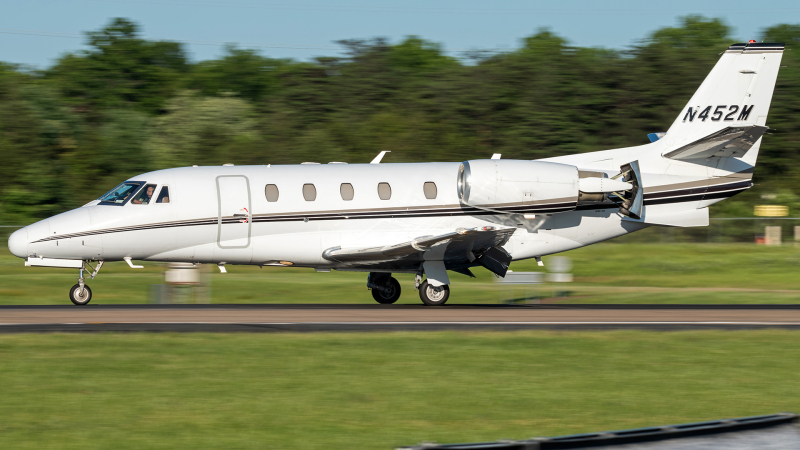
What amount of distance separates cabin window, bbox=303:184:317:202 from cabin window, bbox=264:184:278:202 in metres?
0.62

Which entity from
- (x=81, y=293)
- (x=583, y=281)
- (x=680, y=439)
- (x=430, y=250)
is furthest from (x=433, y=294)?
(x=680, y=439)

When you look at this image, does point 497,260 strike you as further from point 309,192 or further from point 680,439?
point 680,439

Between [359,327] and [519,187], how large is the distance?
5.68 metres

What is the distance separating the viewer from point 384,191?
19031 mm

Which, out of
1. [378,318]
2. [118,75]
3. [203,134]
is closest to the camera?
[378,318]

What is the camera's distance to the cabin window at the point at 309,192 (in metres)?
18.9

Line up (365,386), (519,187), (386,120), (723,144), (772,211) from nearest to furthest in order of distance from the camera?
→ (365,386)
(519,187)
(723,144)
(772,211)
(386,120)

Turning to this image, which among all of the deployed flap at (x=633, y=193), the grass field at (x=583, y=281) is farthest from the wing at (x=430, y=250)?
the grass field at (x=583, y=281)

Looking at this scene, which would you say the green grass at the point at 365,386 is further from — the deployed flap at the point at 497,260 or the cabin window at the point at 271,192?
the cabin window at the point at 271,192

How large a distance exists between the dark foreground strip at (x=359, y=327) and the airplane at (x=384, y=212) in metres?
3.43

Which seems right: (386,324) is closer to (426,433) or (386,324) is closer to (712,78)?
(426,433)

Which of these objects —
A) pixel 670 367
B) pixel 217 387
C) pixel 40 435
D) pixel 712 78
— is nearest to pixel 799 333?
pixel 670 367

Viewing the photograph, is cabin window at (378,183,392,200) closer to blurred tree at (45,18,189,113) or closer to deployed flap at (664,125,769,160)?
deployed flap at (664,125,769,160)

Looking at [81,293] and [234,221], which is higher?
[234,221]
